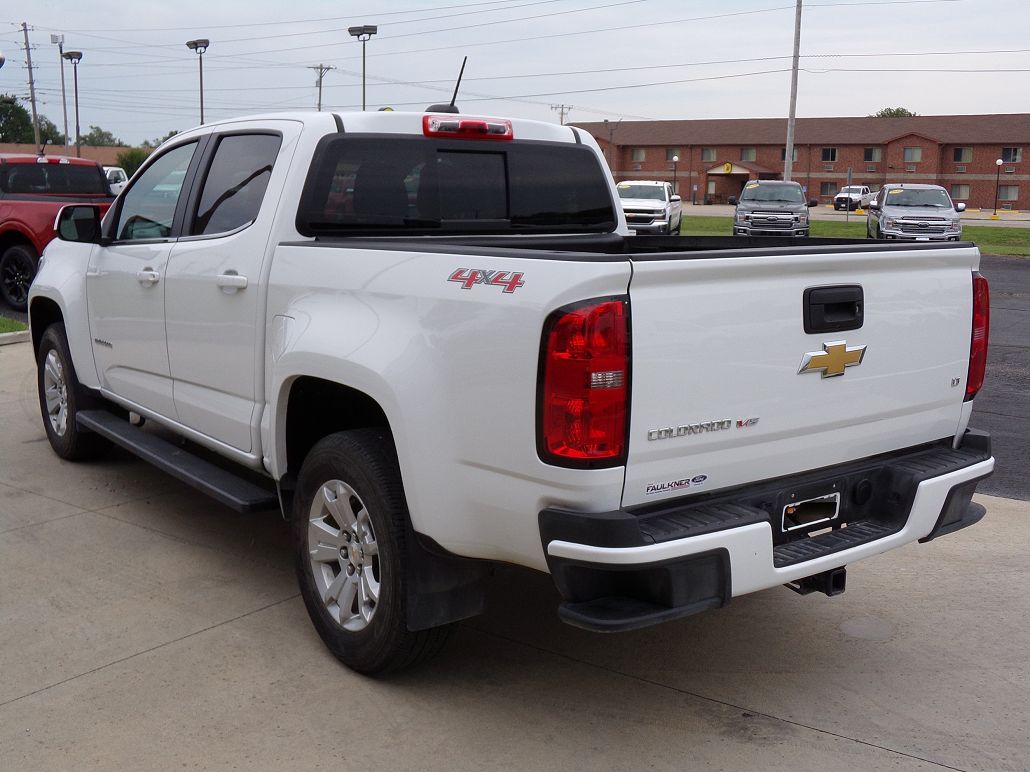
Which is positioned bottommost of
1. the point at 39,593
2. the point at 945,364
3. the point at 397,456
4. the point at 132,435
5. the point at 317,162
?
the point at 39,593

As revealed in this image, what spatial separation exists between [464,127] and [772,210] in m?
27.5

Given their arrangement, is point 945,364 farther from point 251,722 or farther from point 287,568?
point 287,568

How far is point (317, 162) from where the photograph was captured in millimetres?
4348

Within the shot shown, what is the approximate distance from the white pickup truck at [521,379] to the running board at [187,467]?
0.03 m

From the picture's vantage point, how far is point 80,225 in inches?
225

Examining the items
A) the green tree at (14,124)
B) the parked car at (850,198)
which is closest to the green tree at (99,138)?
the green tree at (14,124)

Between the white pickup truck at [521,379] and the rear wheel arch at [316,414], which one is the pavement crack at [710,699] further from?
the rear wheel arch at [316,414]

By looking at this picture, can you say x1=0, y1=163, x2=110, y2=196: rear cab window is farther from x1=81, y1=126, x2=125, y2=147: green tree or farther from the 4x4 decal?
x1=81, y1=126, x2=125, y2=147: green tree

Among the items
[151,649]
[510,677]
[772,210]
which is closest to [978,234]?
[772,210]

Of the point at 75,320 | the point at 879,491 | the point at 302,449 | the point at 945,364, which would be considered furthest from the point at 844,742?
the point at 75,320

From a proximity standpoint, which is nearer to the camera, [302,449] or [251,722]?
[251,722]

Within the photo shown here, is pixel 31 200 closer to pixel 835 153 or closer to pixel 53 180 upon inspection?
pixel 53 180

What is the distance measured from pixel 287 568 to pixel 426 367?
6.94 feet

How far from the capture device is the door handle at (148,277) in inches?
200
